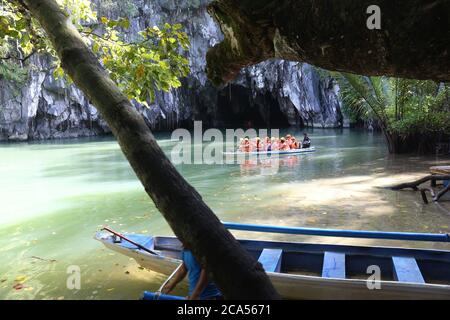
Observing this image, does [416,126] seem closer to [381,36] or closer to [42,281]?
[42,281]

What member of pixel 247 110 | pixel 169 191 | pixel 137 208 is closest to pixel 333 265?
pixel 169 191

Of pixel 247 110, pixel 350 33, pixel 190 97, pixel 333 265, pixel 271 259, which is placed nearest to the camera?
pixel 350 33

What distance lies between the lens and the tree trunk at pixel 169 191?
105cm

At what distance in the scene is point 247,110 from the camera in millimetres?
39688

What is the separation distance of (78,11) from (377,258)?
428 centimetres

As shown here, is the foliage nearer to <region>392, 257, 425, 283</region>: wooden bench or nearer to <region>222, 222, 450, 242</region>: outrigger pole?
<region>222, 222, 450, 242</region>: outrigger pole

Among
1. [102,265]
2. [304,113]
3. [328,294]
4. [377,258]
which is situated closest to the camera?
[328,294]

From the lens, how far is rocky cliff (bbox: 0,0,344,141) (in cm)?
3050

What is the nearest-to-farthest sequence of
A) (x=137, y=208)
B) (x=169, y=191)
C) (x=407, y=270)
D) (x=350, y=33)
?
(x=169, y=191)
(x=350, y=33)
(x=407, y=270)
(x=137, y=208)

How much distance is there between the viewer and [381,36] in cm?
126

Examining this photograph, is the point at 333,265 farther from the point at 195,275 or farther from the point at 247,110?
the point at 247,110

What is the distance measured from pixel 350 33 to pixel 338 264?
3.56 m

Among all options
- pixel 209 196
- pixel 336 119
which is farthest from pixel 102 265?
pixel 336 119

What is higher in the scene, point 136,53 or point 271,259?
point 136,53
